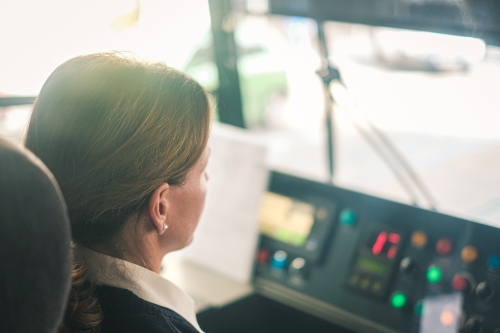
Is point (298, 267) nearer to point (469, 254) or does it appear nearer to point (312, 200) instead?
point (312, 200)

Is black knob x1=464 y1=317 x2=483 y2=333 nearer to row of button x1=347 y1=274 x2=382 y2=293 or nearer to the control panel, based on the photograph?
the control panel

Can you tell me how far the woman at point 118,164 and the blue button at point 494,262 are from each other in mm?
711

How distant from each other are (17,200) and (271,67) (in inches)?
174

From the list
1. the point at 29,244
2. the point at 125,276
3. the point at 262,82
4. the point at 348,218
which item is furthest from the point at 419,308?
the point at 262,82

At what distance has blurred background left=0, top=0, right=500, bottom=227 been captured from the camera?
143 centimetres

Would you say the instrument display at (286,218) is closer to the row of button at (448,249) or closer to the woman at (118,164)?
the row of button at (448,249)

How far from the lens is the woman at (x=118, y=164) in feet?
2.54

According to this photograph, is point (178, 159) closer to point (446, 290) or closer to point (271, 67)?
point (446, 290)

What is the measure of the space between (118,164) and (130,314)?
225mm

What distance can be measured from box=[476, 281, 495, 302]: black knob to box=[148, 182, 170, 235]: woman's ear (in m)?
0.74

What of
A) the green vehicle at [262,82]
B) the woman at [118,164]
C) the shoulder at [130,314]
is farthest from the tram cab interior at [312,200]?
the green vehicle at [262,82]

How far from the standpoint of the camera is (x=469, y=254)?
120cm

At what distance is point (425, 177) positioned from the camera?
311cm

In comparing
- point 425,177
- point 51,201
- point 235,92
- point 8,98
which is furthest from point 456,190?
point 51,201
